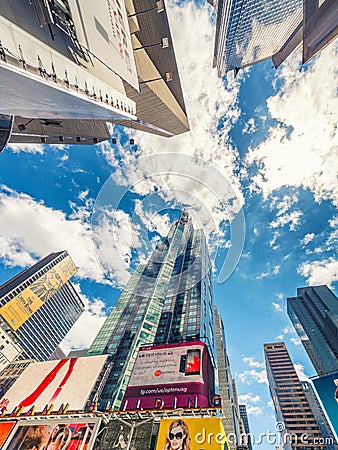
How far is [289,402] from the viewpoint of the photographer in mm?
115375

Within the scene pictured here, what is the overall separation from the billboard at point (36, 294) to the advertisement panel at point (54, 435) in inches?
4625

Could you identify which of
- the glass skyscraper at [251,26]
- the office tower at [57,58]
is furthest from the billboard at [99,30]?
the glass skyscraper at [251,26]

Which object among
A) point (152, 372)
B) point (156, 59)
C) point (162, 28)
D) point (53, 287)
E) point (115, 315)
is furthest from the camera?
point (53, 287)

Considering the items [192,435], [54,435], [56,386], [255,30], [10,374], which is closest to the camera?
[192,435]

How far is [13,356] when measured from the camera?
310 ft

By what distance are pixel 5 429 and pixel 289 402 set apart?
142 metres

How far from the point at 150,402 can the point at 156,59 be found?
36878 millimetres

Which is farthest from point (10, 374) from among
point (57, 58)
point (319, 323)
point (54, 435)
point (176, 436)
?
point (319, 323)

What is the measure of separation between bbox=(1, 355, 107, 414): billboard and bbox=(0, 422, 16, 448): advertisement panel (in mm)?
1342

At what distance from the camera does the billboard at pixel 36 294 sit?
115506 millimetres

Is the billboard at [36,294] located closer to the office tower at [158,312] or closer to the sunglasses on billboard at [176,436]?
the office tower at [158,312]

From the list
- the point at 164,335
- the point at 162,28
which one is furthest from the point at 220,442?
the point at 164,335

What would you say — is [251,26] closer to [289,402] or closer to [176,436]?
[176,436]

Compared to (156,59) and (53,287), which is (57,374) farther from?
(53,287)
